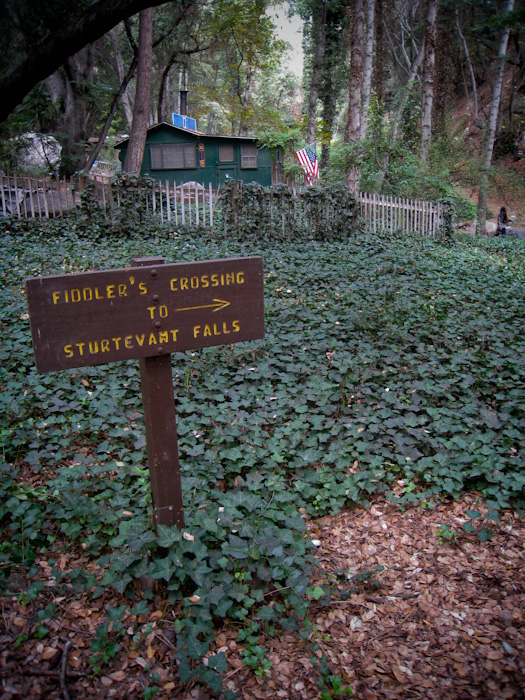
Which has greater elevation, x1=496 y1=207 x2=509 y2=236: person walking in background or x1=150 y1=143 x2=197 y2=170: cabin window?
x1=150 y1=143 x2=197 y2=170: cabin window

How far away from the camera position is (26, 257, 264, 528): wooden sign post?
207 cm

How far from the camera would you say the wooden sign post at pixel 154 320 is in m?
2.07

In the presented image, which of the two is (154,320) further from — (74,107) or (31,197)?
(74,107)

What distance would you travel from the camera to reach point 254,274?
2.45 metres

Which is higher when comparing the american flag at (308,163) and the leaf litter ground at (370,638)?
the american flag at (308,163)

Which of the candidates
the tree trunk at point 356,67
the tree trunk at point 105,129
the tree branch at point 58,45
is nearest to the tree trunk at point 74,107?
the tree trunk at point 105,129

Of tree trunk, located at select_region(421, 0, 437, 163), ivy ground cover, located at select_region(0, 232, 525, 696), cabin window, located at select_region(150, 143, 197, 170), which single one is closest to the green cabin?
cabin window, located at select_region(150, 143, 197, 170)

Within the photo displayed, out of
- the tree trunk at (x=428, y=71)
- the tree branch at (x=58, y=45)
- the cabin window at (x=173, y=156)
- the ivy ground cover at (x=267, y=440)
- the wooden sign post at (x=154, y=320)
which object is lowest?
the ivy ground cover at (x=267, y=440)

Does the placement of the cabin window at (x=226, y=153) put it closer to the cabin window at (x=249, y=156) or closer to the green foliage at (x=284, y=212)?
the cabin window at (x=249, y=156)

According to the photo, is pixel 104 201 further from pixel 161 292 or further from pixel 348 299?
pixel 161 292

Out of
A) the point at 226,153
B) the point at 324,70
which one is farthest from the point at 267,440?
the point at 324,70

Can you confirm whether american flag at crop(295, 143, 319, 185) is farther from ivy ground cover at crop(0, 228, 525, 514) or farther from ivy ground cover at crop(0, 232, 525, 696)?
ivy ground cover at crop(0, 232, 525, 696)

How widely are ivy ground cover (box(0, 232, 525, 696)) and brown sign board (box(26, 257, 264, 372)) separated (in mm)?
1009

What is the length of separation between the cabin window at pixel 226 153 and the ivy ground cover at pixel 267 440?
Result: 23.2 metres
